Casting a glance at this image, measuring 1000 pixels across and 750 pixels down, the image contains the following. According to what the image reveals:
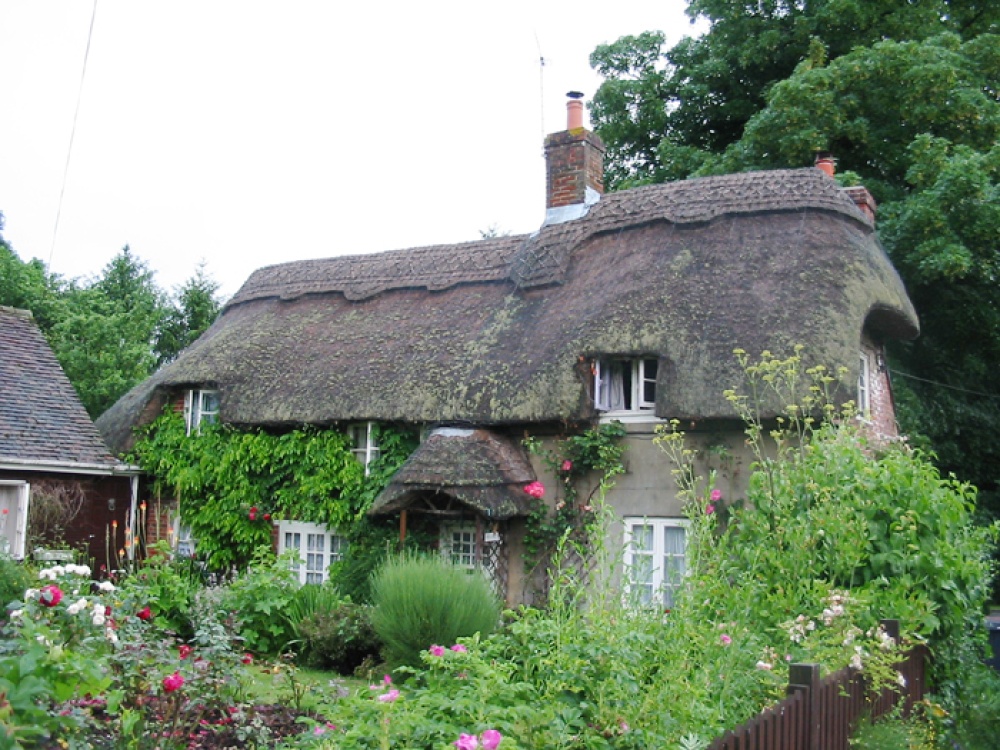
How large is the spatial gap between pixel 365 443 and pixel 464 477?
8.67 ft

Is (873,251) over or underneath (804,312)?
over

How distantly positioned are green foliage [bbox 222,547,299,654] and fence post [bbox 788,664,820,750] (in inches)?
265

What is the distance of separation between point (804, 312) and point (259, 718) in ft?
28.1

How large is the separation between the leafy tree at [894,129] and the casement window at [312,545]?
964 cm

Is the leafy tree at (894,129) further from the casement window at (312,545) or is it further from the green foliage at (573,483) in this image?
the casement window at (312,545)

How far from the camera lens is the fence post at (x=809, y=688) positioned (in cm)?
465

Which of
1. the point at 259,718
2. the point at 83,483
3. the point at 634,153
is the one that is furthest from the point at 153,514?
the point at 634,153

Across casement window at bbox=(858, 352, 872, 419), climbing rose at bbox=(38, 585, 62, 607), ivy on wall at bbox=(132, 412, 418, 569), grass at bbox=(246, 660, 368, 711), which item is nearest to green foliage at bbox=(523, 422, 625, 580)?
ivy on wall at bbox=(132, 412, 418, 569)

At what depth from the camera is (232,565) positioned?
14703mm

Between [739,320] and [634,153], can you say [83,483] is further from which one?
[634,153]

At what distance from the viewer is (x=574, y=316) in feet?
43.1

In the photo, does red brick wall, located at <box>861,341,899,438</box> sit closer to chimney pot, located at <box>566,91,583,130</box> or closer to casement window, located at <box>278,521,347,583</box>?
chimney pot, located at <box>566,91,583,130</box>

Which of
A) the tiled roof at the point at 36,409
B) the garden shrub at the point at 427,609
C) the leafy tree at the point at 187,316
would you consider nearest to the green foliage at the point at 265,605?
the garden shrub at the point at 427,609

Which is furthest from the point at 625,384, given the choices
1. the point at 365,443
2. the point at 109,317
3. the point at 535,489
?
the point at 109,317
